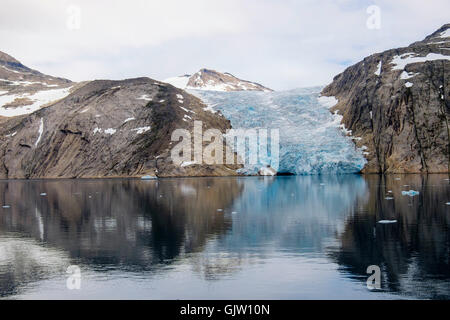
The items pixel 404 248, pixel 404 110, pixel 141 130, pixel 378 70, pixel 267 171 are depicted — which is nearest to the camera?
pixel 404 248

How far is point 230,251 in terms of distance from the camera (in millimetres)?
20859

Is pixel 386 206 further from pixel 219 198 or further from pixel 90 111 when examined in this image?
pixel 90 111

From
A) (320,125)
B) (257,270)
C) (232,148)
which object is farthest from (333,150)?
(257,270)

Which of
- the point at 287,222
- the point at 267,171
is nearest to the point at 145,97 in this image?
the point at 267,171

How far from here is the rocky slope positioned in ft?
344

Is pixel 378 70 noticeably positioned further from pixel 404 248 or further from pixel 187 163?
pixel 404 248

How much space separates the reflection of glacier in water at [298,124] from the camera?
309 feet

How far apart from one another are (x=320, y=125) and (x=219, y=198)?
6354 centimetres

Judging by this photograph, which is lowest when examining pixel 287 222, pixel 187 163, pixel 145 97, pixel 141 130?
pixel 287 222

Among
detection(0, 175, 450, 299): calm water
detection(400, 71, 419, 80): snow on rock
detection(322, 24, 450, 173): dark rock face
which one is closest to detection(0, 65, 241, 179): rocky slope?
detection(322, 24, 450, 173): dark rock face

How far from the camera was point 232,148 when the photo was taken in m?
102

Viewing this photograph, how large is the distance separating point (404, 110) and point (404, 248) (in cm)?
8280

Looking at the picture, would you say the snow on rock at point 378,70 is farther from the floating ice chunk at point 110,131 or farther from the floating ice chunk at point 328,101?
the floating ice chunk at point 110,131

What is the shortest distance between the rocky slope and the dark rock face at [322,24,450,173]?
87.0 feet
